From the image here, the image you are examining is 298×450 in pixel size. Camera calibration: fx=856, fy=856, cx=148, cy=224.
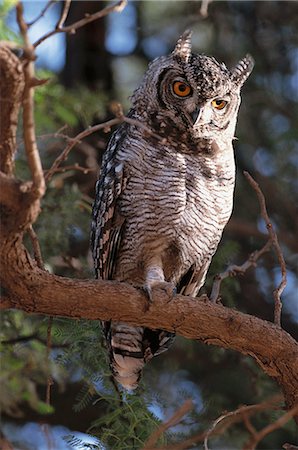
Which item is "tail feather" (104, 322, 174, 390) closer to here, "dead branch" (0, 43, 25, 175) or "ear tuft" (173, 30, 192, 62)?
"ear tuft" (173, 30, 192, 62)

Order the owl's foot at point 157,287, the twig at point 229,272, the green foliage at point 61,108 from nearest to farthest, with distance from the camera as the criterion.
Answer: the owl's foot at point 157,287
the twig at point 229,272
the green foliage at point 61,108

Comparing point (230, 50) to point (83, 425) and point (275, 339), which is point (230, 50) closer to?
point (83, 425)

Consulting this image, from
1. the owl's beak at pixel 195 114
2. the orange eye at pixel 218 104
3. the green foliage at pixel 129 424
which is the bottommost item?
the green foliage at pixel 129 424

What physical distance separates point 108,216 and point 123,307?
0.62m

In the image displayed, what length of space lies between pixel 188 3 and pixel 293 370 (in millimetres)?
3353

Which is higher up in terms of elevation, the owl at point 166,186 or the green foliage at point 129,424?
the owl at point 166,186

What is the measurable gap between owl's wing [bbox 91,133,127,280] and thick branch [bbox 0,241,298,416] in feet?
1.72

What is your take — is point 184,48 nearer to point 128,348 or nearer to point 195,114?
point 195,114

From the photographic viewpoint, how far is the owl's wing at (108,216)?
3.34 meters

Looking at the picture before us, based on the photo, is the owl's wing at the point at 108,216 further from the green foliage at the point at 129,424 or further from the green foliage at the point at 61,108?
the green foliage at the point at 61,108

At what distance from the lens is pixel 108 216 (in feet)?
11.0

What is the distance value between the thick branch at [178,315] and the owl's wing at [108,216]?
524 millimetres

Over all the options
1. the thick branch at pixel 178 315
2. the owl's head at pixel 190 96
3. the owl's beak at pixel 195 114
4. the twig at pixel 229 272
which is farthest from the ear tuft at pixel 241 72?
the thick branch at pixel 178 315

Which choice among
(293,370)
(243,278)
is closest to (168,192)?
(293,370)
